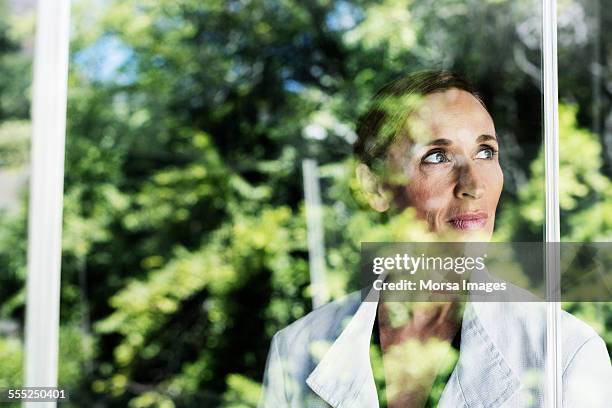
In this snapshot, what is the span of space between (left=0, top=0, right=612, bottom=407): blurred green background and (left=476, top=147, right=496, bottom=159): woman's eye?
0.27 meters

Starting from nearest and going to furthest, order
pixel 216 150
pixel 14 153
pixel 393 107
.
Result: 1. pixel 393 107
2. pixel 14 153
3. pixel 216 150

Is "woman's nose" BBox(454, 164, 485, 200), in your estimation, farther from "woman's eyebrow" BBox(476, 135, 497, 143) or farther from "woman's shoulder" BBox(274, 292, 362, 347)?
"woman's shoulder" BBox(274, 292, 362, 347)

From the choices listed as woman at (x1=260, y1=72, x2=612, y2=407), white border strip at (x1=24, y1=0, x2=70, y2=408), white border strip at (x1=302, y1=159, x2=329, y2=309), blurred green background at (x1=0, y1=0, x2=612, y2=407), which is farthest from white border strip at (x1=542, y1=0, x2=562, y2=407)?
white border strip at (x1=24, y1=0, x2=70, y2=408)

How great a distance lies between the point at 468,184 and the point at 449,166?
40 mm

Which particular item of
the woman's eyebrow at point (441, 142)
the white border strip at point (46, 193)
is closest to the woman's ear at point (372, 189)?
the woman's eyebrow at point (441, 142)

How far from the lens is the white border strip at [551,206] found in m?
0.90

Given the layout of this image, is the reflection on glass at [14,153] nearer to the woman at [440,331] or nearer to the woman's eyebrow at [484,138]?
the woman at [440,331]

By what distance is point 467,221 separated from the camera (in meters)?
0.96

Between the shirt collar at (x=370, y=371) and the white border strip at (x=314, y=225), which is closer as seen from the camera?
the shirt collar at (x=370, y=371)

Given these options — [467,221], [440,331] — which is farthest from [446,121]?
[440,331]

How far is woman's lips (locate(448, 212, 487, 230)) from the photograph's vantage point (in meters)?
0.96

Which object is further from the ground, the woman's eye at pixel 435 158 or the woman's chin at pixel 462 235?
the woman's eye at pixel 435 158

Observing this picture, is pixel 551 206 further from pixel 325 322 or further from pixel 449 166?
pixel 325 322

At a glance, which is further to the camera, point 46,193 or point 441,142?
point 46,193
